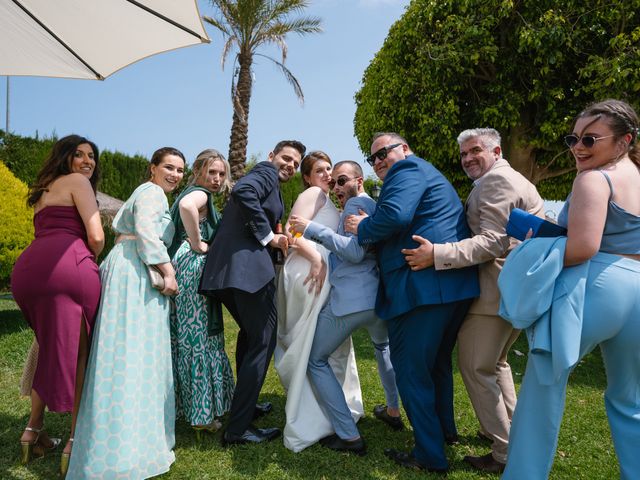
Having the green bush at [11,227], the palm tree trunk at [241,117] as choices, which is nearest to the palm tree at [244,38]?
the palm tree trunk at [241,117]

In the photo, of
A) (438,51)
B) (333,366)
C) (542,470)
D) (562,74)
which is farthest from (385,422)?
(562,74)

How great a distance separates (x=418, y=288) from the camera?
3490 mm

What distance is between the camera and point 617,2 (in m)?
8.27

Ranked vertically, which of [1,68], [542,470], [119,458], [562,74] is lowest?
[119,458]

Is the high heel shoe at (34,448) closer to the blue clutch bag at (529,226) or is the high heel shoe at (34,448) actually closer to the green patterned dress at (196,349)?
the green patterned dress at (196,349)

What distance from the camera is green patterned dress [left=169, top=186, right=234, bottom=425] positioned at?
4.10 m

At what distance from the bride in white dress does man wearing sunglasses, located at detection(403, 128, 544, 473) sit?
92cm

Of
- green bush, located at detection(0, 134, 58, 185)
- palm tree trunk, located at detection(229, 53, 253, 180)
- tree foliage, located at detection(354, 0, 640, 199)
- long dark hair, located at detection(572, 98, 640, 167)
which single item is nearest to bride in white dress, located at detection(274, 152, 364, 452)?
long dark hair, located at detection(572, 98, 640, 167)

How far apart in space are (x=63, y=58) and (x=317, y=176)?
2.29 meters

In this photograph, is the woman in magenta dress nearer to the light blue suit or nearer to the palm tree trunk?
the light blue suit

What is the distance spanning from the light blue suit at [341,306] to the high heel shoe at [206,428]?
97 cm

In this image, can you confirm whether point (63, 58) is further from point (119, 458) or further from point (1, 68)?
point (119, 458)

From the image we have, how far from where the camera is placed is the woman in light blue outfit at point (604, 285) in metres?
2.61

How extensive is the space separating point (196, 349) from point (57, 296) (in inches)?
47.9
